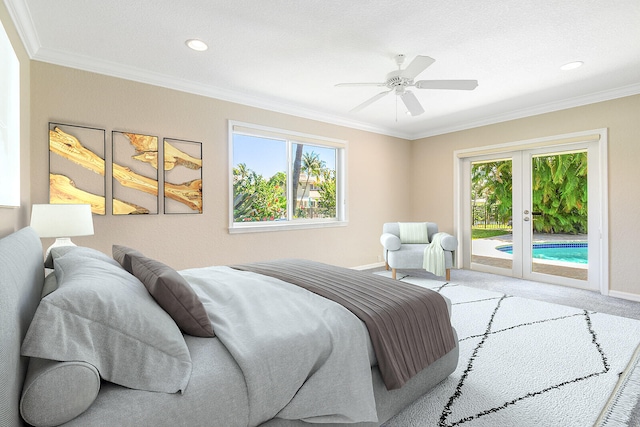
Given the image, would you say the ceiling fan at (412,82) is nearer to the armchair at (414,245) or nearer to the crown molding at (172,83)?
the crown molding at (172,83)

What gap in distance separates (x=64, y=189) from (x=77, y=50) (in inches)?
48.8

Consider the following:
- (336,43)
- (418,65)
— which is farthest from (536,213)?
(336,43)

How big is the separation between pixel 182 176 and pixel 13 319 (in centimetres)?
294

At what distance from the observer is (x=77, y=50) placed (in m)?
2.87

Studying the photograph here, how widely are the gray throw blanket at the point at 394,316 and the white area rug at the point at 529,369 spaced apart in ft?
0.94

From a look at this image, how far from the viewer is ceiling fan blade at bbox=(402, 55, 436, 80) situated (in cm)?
244

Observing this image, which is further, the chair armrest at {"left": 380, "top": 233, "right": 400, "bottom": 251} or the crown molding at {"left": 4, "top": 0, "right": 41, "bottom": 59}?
the chair armrest at {"left": 380, "top": 233, "right": 400, "bottom": 251}

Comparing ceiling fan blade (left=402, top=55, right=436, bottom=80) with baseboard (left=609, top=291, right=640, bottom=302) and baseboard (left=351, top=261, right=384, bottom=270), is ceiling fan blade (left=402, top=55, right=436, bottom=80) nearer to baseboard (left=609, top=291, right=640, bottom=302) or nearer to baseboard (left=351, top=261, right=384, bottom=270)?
baseboard (left=351, top=261, right=384, bottom=270)

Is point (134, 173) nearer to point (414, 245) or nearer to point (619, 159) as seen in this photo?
point (414, 245)

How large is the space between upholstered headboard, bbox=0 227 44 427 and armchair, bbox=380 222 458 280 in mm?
4152

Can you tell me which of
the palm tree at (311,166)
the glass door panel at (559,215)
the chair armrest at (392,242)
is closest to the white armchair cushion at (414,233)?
the chair armrest at (392,242)

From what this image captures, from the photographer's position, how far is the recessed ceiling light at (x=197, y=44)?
274cm

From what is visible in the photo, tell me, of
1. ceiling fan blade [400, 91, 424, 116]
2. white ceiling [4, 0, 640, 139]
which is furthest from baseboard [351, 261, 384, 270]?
ceiling fan blade [400, 91, 424, 116]

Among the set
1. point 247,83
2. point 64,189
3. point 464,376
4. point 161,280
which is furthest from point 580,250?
Answer: point 64,189
